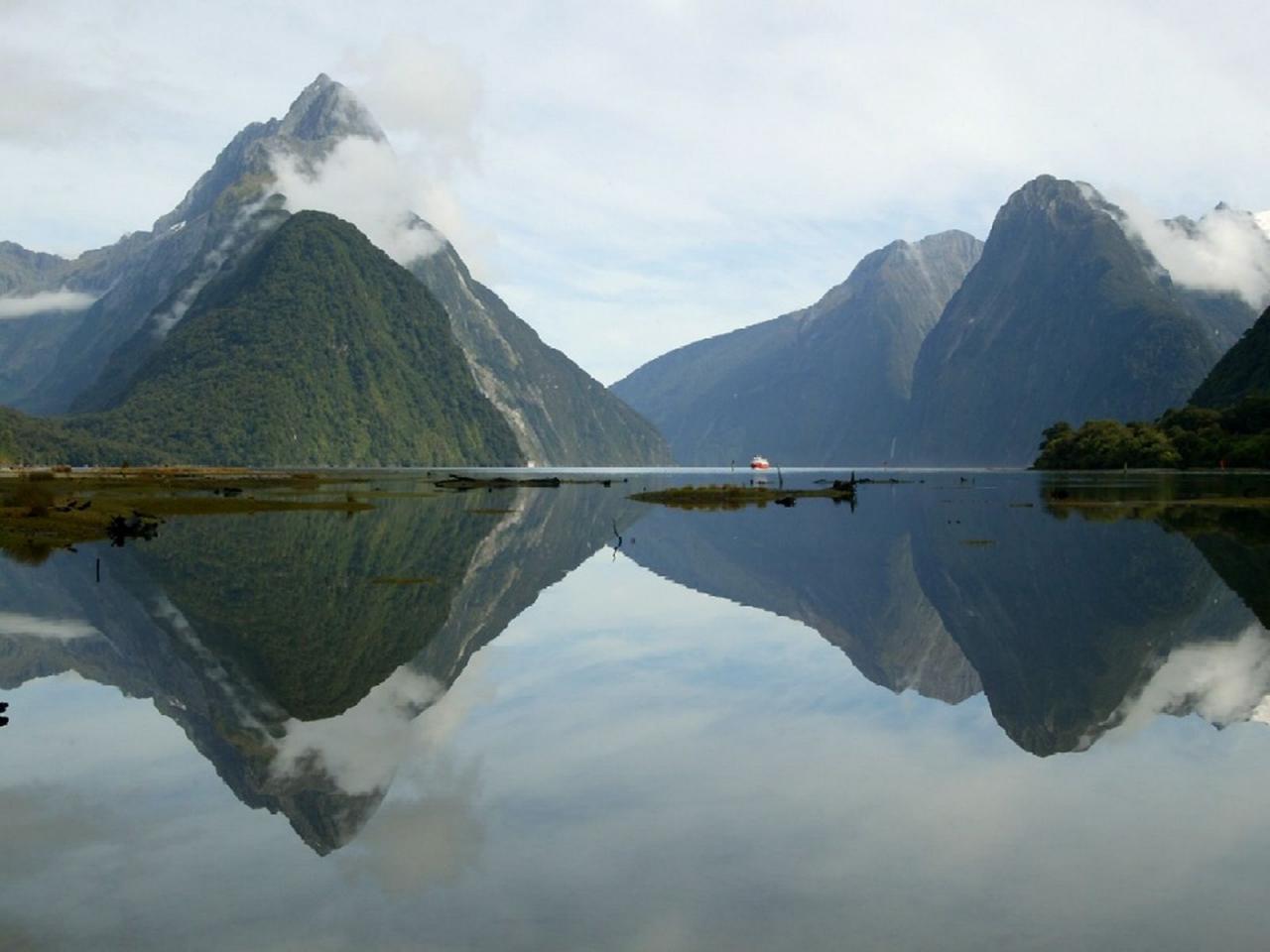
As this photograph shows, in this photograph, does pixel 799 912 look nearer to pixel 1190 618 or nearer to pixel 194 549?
pixel 1190 618

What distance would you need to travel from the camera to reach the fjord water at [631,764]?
12.7 m

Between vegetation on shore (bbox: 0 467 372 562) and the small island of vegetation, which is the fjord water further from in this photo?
the small island of vegetation

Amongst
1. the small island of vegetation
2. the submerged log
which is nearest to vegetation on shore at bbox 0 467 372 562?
the submerged log

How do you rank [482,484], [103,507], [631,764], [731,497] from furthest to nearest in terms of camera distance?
[482,484] < [731,497] < [103,507] < [631,764]

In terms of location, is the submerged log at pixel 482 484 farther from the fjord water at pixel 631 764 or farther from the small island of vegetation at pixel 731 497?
the fjord water at pixel 631 764

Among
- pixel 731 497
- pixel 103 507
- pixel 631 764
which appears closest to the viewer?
pixel 631 764

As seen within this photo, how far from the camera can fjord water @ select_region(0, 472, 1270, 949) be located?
1270 cm

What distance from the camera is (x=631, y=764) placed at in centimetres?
1941

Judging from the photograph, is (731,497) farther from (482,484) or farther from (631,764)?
(631,764)

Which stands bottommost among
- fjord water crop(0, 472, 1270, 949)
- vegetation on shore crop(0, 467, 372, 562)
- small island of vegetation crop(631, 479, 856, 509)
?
fjord water crop(0, 472, 1270, 949)

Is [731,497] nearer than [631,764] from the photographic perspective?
No

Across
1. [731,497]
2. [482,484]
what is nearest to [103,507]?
[731,497]

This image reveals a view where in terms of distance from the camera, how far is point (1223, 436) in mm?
186625

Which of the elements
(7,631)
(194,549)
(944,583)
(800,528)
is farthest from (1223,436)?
(7,631)
